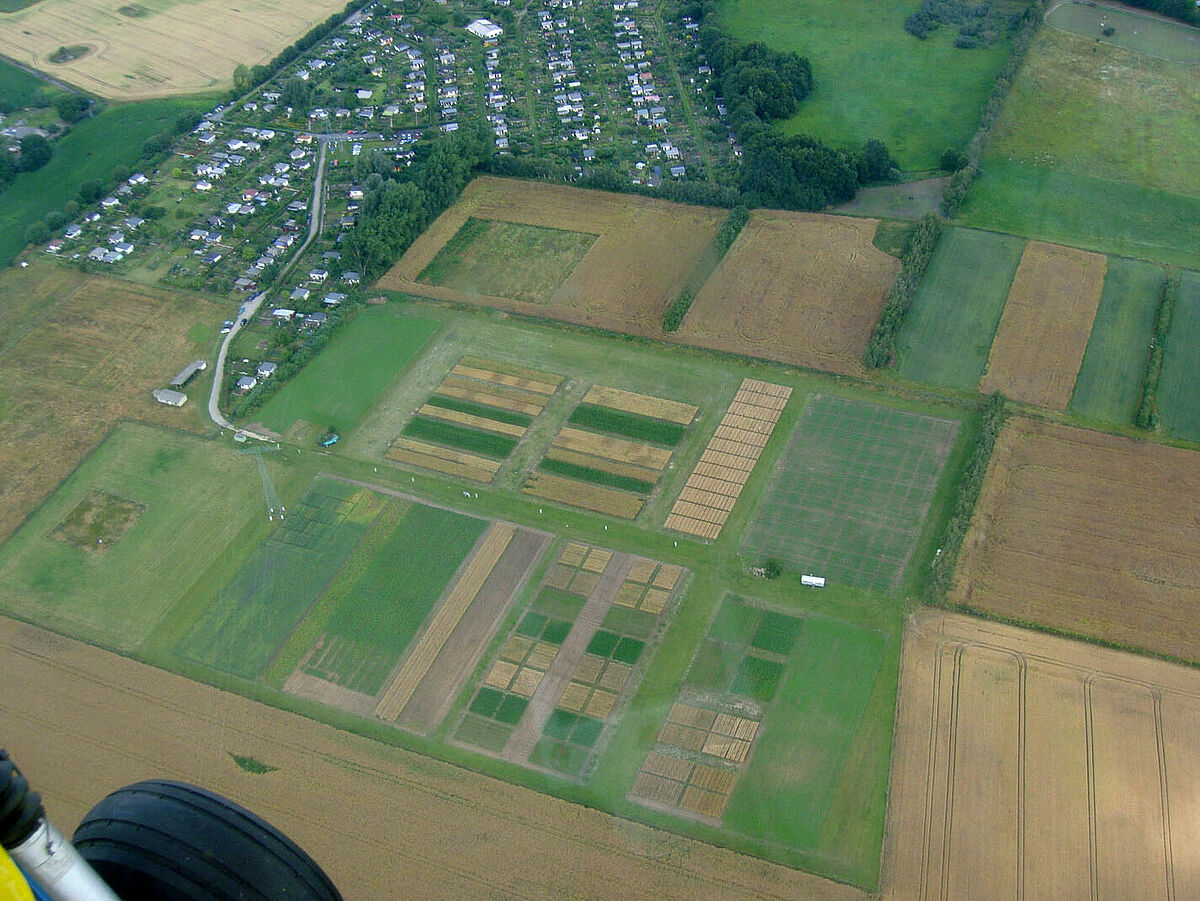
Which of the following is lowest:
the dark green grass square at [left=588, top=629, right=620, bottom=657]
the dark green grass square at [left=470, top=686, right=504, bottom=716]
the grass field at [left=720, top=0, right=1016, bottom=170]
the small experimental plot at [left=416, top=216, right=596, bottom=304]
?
the dark green grass square at [left=470, top=686, right=504, bottom=716]

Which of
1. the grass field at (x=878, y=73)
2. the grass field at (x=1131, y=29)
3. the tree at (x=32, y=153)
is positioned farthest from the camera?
the grass field at (x=1131, y=29)

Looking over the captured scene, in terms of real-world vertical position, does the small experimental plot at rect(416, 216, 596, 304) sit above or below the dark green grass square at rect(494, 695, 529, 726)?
above

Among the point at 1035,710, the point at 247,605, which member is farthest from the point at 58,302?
the point at 1035,710

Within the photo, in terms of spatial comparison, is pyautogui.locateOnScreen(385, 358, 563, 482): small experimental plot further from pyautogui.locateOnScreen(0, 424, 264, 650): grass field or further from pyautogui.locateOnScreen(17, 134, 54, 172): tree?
pyautogui.locateOnScreen(17, 134, 54, 172): tree

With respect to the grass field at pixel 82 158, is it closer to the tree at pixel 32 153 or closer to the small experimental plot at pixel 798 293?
the tree at pixel 32 153

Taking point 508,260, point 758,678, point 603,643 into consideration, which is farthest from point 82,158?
point 758,678

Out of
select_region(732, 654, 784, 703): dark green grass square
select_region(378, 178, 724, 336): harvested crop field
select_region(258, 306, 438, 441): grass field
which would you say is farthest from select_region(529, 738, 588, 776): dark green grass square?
select_region(378, 178, 724, 336): harvested crop field

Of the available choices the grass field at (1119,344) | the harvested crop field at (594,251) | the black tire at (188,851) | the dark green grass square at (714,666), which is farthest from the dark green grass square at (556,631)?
the black tire at (188,851)

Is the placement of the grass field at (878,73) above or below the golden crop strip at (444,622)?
above
